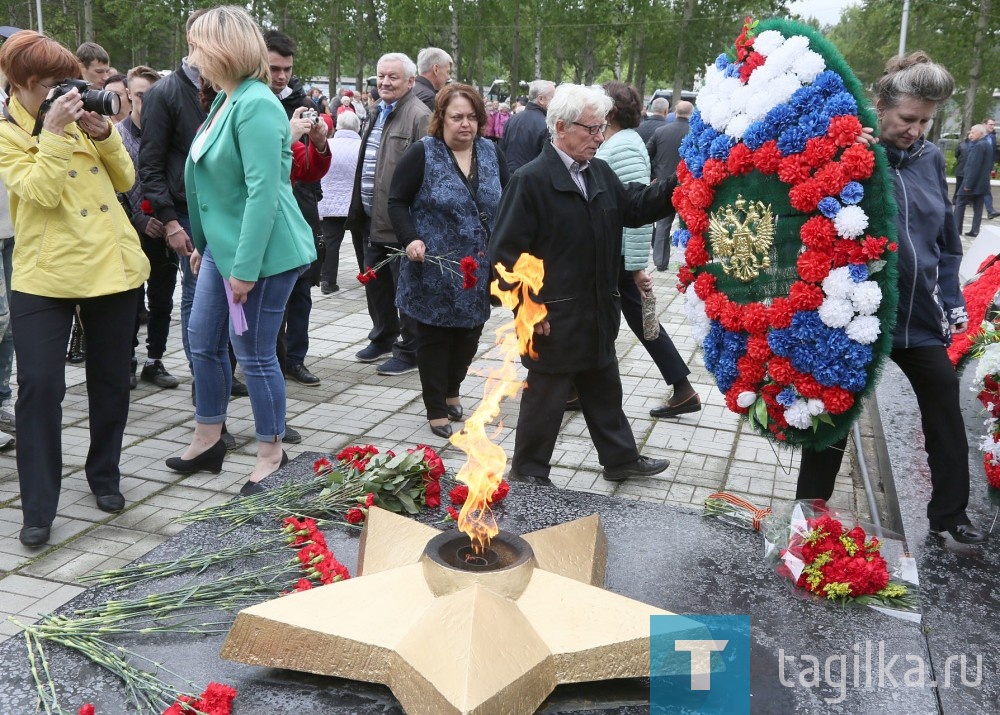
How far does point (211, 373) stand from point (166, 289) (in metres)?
1.98

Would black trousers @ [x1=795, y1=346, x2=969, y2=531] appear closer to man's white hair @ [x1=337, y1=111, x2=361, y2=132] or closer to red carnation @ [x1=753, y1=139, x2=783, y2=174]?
red carnation @ [x1=753, y1=139, x2=783, y2=174]

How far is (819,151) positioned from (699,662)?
1785mm

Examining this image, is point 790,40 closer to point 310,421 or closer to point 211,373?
point 211,373

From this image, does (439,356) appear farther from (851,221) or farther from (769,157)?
(851,221)

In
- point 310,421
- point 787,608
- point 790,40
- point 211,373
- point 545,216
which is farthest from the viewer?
point 310,421

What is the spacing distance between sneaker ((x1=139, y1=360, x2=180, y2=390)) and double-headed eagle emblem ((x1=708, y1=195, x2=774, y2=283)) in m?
4.20

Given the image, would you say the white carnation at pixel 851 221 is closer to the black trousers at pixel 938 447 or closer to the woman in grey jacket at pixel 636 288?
the black trousers at pixel 938 447

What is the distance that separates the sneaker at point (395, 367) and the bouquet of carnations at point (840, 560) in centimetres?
410

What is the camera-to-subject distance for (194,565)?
3.01 m

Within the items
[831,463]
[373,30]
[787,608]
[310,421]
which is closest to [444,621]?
[787,608]

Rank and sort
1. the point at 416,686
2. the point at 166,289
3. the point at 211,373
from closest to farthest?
the point at 416,686 → the point at 211,373 → the point at 166,289

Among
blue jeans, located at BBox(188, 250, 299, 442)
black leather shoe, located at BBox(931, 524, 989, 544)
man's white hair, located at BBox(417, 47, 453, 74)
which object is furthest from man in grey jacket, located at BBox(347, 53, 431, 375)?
black leather shoe, located at BBox(931, 524, 989, 544)

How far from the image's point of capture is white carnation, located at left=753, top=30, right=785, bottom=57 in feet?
11.1

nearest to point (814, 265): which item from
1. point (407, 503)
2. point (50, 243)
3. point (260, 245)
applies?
point (407, 503)
